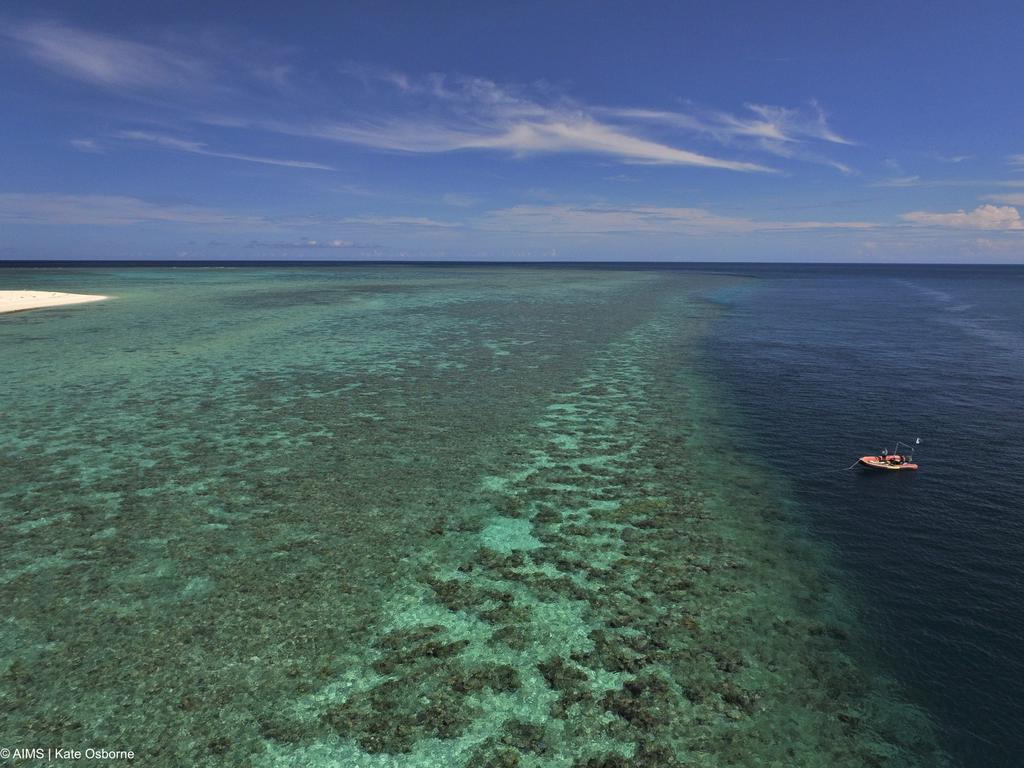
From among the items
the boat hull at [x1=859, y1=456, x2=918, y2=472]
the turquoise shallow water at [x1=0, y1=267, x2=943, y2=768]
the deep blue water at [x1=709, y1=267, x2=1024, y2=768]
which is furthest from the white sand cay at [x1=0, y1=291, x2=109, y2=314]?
the boat hull at [x1=859, y1=456, x2=918, y2=472]

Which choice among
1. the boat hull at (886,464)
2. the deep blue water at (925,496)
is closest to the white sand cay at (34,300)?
the deep blue water at (925,496)

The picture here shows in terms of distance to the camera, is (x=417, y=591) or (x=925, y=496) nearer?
(x=417, y=591)

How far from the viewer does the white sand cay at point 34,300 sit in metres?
92.0

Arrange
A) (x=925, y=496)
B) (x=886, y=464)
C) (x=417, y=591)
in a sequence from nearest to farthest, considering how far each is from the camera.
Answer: (x=417, y=591) → (x=925, y=496) → (x=886, y=464)

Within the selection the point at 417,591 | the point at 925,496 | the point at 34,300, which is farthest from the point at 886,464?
the point at 34,300

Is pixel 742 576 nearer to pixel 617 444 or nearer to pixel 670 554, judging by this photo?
pixel 670 554

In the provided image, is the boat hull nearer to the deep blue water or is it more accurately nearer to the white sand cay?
the deep blue water

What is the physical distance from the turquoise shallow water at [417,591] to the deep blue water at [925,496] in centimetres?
135

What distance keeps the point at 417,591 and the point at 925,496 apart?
21.4 meters

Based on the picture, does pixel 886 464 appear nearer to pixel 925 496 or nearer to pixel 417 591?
pixel 925 496

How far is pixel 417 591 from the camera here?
17.7 m

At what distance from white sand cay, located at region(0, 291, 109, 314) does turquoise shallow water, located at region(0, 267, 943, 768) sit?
240ft

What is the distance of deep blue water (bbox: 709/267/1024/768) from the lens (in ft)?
46.7

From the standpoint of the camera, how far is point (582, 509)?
23.3 m
